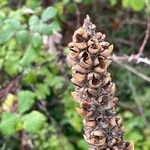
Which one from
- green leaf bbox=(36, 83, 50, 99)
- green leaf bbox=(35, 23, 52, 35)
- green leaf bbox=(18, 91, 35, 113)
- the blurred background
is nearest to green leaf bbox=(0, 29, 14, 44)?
the blurred background

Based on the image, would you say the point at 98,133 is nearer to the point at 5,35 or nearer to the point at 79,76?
the point at 79,76

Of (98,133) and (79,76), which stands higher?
(79,76)

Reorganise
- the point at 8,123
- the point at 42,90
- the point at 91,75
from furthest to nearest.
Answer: the point at 42,90
the point at 8,123
the point at 91,75

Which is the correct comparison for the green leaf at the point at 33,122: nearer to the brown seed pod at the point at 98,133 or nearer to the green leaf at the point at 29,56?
the green leaf at the point at 29,56

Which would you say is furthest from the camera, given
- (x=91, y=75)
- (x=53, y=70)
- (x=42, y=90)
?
(x=53, y=70)

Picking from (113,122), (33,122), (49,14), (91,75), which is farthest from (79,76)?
(49,14)

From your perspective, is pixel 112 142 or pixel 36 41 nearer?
pixel 112 142

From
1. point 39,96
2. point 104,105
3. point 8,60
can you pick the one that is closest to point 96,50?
point 104,105

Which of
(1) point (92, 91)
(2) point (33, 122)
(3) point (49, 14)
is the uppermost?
(1) point (92, 91)
